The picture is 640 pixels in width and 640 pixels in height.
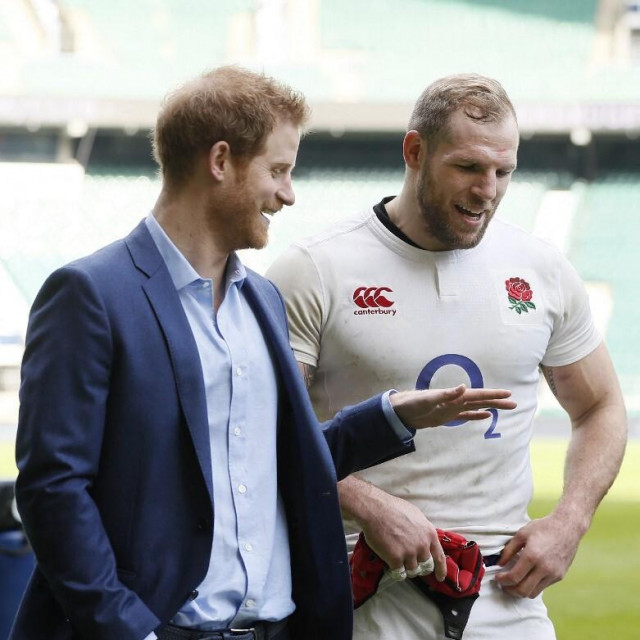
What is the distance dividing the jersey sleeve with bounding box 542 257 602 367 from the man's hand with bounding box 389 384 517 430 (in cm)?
56

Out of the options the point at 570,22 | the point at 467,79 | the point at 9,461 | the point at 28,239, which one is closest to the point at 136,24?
the point at 28,239

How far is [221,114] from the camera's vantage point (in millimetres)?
1667

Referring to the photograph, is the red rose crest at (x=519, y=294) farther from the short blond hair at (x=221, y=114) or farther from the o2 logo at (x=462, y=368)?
the short blond hair at (x=221, y=114)

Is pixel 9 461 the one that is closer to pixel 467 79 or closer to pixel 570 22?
pixel 467 79

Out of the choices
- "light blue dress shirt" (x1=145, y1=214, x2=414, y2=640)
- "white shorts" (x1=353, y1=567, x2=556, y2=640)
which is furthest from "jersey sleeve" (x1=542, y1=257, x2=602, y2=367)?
"light blue dress shirt" (x1=145, y1=214, x2=414, y2=640)

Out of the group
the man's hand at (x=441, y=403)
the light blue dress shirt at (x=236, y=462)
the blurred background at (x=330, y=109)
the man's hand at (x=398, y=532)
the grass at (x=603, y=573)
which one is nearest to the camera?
the light blue dress shirt at (x=236, y=462)

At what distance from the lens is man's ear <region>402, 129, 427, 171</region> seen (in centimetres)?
231

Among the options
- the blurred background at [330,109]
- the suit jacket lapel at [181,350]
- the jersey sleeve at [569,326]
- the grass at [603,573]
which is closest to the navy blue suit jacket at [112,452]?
the suit jacket lapel at [181,350]

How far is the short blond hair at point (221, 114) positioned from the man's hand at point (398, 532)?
2.43ft

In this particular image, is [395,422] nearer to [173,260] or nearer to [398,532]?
[398,532]

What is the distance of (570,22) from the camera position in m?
17.5

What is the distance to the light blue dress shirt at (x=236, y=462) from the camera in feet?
5.40

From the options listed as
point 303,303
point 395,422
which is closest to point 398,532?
point 395,422

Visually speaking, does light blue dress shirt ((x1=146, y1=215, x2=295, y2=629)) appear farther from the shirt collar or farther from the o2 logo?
the o2 logo
